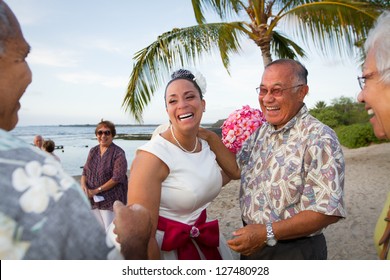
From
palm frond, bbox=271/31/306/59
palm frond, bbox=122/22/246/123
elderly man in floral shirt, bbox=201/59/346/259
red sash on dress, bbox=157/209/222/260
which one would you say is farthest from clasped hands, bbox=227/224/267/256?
palm frond, bbox=271/31/306/59

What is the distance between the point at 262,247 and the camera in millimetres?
1943

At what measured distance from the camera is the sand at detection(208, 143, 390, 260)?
4742 mm

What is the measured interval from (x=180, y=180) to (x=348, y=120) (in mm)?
24088

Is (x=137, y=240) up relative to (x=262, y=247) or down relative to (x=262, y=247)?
up

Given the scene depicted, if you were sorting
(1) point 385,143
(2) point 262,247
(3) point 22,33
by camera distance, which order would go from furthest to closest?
1. (1) point 385,143
2. (2) point 262,247
3. (3) point 22,33

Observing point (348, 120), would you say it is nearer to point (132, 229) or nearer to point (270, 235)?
point (270, 235)

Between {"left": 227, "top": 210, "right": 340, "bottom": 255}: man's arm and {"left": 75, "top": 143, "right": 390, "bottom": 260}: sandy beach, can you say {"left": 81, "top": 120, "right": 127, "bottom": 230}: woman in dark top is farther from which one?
{"left": 227, "top": 210, "right": 340, "bottom": 255}: man's arm

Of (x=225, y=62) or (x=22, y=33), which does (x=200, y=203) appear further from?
(x=225, y=62)

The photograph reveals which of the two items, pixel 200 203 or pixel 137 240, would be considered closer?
pixel 137 240

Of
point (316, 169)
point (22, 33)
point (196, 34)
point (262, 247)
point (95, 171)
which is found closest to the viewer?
point (22, 33)

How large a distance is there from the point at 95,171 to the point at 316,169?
329 cm

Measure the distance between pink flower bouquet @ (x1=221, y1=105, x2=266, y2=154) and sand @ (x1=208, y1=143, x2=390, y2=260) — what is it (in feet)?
6.91

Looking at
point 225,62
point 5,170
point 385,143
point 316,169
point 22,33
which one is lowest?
point 385,143

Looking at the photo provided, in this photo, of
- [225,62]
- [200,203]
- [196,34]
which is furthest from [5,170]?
[225,62]
